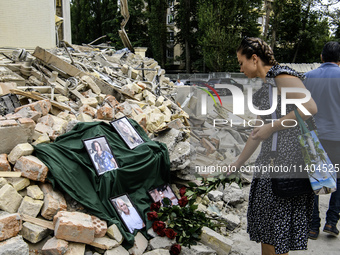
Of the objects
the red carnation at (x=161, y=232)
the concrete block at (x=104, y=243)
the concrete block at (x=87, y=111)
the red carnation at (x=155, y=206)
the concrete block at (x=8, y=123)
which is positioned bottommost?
the red carnation at (x=161, y=232)

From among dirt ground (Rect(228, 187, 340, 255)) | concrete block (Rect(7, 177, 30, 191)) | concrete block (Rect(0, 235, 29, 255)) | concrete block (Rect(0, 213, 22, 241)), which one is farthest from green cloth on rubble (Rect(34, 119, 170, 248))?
dirt ground (Rect(228, 187, 340, 255))

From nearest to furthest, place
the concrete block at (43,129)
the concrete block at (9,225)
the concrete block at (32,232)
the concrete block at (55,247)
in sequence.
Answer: the concrete block at (9,225) → the concrete block at (55,247) → the concrete block at (32,232) → the concrete block at (43,129)

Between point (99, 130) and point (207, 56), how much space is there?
2413 centimetres

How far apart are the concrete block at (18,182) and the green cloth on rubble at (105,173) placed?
285 millimetres

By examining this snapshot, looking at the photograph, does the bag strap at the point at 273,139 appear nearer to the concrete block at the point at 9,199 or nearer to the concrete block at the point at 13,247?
the concrete block at the point at 13,247

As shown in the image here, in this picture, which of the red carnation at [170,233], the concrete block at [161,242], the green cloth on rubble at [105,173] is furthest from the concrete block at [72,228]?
the red carnation at [170,233]

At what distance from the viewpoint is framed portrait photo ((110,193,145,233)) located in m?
3.89

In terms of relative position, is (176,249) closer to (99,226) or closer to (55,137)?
(99,226)

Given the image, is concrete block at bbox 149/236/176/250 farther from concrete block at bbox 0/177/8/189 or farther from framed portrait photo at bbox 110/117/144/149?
concrete block at bbox 0/177/8/189

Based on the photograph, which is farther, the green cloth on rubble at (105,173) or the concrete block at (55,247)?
the green cloth on rubble at (105,173)

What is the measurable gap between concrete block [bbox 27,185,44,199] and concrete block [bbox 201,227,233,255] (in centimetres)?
190

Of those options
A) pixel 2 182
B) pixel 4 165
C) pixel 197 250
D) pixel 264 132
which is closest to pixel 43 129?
pixel 4 165

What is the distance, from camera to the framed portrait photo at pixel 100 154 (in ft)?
13.5

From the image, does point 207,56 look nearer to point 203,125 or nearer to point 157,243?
point 203,125
